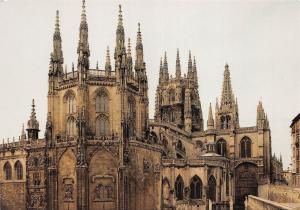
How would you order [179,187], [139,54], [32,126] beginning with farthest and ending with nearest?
[32,126]
[179,187]
[139,54]

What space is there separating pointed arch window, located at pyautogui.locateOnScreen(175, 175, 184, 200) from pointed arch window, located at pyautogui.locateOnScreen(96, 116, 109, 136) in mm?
14153

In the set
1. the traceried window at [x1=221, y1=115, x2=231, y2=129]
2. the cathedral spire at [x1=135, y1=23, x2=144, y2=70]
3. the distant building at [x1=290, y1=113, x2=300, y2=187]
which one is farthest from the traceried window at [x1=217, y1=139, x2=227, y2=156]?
the distant building at [x1=290, y1=113, x2=300, y2=187]

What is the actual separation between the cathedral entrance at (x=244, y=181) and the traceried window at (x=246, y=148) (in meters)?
1.53

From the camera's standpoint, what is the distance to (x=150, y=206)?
2297 inches

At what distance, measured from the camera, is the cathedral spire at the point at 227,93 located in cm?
9075

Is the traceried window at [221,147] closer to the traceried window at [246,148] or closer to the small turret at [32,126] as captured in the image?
the traceried window at [246,148]

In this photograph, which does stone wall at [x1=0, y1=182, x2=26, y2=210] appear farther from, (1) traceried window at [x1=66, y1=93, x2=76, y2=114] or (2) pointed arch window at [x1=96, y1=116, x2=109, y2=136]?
(2) pointed arch window at [x1=96, y1=116, x2=109, y2=136]

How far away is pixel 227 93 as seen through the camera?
92.1 metres

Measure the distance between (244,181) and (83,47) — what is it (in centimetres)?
3818

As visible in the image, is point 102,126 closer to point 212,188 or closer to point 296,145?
point 212,188

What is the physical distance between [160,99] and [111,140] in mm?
42106

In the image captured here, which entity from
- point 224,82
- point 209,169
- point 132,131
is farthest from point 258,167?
point 132,131

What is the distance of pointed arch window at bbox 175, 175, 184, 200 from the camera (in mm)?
64394

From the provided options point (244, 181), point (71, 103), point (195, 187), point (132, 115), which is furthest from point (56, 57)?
point (244, 181)
